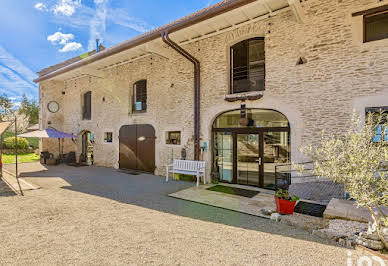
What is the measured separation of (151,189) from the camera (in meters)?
6.65

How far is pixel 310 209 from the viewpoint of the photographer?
4.89 meters

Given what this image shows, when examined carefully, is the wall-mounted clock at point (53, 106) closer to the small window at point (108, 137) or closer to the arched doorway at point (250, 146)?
the small window at point (108, 137)

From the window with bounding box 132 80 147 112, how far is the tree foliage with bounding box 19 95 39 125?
98.0 ft

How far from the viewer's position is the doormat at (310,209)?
4.63m

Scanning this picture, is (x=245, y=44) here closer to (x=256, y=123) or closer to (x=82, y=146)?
(x=256, y=123)

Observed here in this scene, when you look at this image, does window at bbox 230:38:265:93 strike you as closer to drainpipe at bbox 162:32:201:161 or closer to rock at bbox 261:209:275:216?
drainpipe at bbox 162:32:201:161

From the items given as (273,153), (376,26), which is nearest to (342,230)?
(273,153)

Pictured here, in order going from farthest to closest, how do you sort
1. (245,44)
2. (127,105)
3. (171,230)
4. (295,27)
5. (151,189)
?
(127,105) < (245,44) < (151,189) < (295,27) < (171,230)

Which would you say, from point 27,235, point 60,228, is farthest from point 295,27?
point 27,235

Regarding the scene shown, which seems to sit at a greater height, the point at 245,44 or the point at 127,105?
the point at 245,44

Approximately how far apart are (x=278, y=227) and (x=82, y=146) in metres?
12.5

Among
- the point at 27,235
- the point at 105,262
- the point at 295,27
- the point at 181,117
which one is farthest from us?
the point at 181,117

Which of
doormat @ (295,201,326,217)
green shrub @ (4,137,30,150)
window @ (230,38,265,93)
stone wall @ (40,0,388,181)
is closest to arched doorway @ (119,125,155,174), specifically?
stone wall @ (40,0,388,181)

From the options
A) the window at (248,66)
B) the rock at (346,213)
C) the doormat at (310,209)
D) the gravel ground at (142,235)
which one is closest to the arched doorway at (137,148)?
the gravel ground at (142,235)
